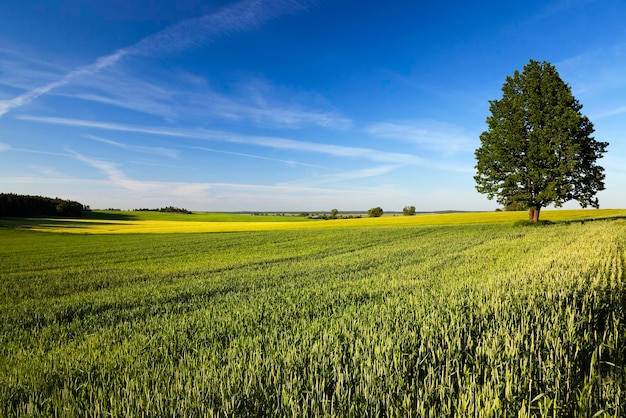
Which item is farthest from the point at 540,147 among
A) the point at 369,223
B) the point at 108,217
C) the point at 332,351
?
the point at 108,217

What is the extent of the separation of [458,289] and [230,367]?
580cm

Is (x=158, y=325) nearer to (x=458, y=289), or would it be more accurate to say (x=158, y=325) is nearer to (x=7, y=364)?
(x=7, y=364)

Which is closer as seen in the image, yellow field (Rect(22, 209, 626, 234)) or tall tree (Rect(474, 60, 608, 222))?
tall tree (Rect(474, 60, 608, 222))

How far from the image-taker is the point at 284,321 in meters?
6.82

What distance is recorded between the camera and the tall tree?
34031 mm

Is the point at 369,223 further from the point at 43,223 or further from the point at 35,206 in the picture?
the point at 35,206

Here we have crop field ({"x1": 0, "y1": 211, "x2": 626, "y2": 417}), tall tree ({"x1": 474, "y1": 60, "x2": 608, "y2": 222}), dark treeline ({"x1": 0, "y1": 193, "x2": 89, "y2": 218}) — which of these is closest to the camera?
crop field ({"x1": 0, "y1": 211, "x2": 626, "y2": 417})

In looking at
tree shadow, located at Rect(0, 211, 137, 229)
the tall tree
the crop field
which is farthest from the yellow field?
the crop field

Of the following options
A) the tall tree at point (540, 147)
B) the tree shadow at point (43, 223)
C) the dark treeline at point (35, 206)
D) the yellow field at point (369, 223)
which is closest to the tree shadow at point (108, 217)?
the tree shadow at point (43, 223)

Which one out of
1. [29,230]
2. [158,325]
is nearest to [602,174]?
[158,325]

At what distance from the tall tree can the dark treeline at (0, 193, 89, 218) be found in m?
109

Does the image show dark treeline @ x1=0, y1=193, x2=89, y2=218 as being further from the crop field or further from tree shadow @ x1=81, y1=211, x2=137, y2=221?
the crop field

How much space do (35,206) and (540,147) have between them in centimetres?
11976

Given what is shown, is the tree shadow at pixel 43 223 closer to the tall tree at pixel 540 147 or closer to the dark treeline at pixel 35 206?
Result: the dark treeline at pixel 35 206
